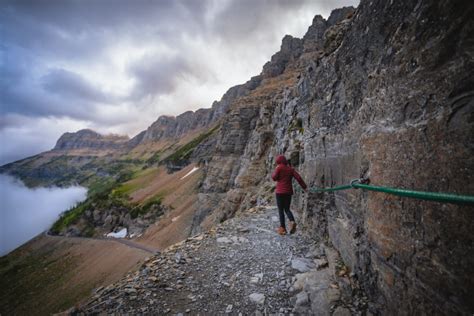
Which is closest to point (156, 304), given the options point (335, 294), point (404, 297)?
point (335, 294)

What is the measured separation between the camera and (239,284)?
5.13m

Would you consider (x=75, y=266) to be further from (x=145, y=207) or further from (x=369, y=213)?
(x=369, y=213)

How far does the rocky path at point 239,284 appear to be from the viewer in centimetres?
413

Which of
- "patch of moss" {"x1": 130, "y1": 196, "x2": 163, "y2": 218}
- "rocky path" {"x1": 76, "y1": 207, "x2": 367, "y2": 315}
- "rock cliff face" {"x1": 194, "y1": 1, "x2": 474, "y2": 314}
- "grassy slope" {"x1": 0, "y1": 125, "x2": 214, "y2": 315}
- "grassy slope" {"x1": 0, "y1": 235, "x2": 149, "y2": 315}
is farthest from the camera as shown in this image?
"patch of moss" {"x1": 130, "y1": 196, "x2": 163, "y2": 218}

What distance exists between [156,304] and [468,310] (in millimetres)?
5066

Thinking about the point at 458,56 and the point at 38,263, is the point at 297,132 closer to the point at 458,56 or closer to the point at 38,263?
the point at 458,56

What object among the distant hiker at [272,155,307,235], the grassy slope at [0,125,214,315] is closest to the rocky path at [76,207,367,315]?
the distant hiker at [272,155,307,235]

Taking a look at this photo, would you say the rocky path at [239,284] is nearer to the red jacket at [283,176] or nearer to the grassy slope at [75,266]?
the red jacket at [283,176]

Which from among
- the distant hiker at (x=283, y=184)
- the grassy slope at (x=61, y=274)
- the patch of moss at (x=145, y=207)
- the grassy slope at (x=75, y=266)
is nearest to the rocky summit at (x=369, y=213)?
the distant hiker at (x=283, y=184)

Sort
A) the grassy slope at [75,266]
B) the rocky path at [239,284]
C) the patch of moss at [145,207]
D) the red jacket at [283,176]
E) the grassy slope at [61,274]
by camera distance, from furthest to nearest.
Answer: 1. the patch of moss at [145,207]
2. the grassy slope at [75,266]
3. the grassy slope at [61,274]
4. the red jacket at [283,176]
5. the rocky path at [239,284]

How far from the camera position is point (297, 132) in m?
14.9

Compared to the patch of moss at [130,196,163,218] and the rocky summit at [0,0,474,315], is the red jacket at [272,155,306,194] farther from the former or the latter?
the patch of moss at [130,196,163,218]

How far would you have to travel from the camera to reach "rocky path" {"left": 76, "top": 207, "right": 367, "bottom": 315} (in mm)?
4129

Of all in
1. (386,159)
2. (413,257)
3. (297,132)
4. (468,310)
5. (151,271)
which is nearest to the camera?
(468,310)
